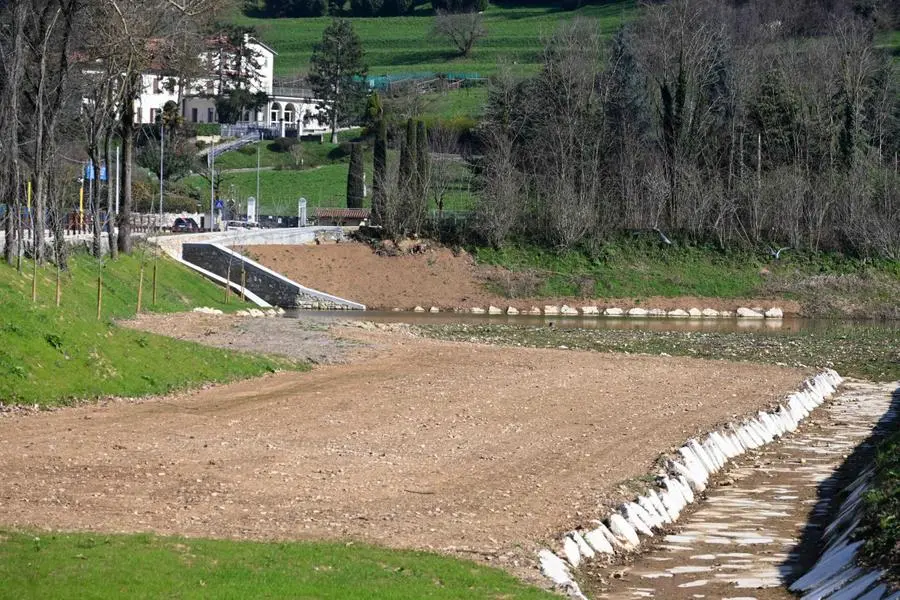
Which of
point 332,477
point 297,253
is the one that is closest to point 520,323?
point 297,253

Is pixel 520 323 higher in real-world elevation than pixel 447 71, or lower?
lower

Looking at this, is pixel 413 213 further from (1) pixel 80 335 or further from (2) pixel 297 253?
(1) pixel 80 335

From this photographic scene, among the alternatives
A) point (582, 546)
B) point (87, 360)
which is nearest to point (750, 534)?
point (582, 546)

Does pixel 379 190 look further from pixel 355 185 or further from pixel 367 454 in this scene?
pixel 367 454

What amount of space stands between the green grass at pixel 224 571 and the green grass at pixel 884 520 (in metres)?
3.93

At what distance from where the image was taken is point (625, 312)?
7356 cm

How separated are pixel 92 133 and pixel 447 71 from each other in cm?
10928

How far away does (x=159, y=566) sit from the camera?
13.9m

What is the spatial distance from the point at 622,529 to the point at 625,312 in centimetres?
5539

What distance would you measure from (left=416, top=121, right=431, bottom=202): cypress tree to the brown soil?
20.4 ft

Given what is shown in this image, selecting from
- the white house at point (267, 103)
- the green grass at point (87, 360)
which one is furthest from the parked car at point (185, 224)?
the green grass at point (87, 360)

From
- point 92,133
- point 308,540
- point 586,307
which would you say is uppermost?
point 92,133

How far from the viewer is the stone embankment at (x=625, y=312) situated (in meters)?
72.6

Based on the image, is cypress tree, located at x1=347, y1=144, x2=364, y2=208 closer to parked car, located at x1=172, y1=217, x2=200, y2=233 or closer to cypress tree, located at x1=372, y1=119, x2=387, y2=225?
cypress tree, located at x1=372, y1=119, x2=387, y2=225
